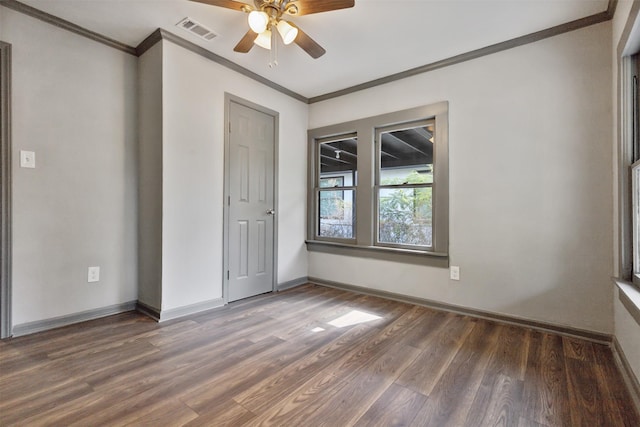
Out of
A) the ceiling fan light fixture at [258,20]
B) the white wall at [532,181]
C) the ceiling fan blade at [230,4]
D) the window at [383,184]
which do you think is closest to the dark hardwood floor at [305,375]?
the white wall at [532,181]

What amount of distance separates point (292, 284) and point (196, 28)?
290 cm

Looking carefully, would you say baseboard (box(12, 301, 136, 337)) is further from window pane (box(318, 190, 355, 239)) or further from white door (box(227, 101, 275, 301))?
window pane (box(318, 190, 355, 239))

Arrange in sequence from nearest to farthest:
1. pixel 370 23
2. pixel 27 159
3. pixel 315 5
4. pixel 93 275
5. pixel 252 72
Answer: pixel 315 5 < pixel 27 159 < pixel 370 23 < pixel 93 275 < pixel 252 72

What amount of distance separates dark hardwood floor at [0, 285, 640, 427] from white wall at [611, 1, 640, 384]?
0.19 metres

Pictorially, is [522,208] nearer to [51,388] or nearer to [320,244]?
[320,244]

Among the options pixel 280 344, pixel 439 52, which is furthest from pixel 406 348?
pixel 439 52

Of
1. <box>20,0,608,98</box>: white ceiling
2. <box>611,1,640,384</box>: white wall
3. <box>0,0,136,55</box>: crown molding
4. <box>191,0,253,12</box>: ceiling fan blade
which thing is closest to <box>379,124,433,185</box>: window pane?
<box>20,0,608,98</box>: white ceiling

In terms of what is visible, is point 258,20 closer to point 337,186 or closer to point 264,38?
point 264,38

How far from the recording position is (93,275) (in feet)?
A: 8.42

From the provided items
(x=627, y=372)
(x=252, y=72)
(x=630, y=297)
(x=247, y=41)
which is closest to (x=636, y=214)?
(x=630, y=297)

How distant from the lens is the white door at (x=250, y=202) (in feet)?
10.2

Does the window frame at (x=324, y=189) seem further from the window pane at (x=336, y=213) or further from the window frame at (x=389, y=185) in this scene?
the window frame at (x=389, y=185)

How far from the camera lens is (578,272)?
7.49 feet

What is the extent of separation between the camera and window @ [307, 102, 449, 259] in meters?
3.01
